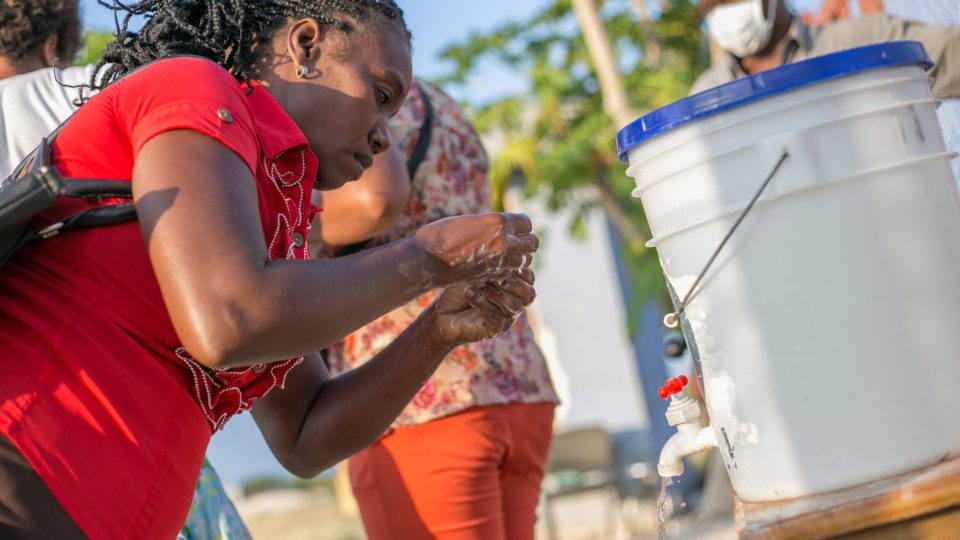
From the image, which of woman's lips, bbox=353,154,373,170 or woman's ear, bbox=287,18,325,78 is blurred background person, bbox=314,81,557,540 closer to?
woman's lips, bbox=353,154,373,170

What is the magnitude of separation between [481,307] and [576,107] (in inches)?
318

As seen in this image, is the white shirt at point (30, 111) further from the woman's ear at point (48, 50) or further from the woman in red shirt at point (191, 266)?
the woman in red shirt at point (191, 266)

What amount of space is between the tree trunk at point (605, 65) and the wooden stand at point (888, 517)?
661 centimetres

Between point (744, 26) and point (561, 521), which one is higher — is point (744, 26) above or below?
above

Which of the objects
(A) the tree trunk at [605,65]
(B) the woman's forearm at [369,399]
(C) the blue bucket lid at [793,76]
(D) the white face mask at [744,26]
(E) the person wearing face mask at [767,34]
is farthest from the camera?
(A) the tree trunk at [605,65]

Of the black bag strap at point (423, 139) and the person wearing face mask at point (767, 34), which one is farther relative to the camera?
the person wearing face mask at point (767, 34)

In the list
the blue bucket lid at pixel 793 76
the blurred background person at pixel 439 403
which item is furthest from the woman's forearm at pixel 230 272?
the blurred background person at pixel 439 403

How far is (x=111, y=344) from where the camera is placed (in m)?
1.43

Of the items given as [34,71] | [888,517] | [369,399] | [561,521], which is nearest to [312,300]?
[369,399]

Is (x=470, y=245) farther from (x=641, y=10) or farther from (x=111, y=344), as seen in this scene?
(x=641, y=10)

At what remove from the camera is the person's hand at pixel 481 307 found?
189cm

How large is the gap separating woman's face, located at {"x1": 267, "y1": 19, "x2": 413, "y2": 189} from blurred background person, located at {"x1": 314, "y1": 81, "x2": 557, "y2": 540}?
0.70 m

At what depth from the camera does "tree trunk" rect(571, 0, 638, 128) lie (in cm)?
805

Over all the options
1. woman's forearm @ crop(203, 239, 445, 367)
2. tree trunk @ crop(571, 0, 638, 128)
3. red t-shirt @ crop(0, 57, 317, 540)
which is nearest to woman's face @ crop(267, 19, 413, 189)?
red t-shirt @ crop(0, 57, 317, 540)
